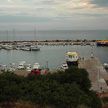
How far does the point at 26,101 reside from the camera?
631 cm

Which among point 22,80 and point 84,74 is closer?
point 22,80

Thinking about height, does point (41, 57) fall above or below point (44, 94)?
below

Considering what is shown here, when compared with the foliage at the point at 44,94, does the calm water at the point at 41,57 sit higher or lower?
lower

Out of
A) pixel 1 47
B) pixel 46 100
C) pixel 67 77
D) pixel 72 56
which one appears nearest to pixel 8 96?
pixel 46 100

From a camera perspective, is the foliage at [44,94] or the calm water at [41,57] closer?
the foliage at [44,94]

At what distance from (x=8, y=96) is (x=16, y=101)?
1.18ft

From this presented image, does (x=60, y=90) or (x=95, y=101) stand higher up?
(x=60, y=90)

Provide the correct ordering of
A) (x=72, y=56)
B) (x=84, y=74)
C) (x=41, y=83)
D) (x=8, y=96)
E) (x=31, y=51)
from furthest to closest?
(x=31, y=51) < (x=72, y=56) < (x=84, y=74) < (x=41, y=83) < (x=8, y=96)

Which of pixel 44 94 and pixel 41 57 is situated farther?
pixel 41 57

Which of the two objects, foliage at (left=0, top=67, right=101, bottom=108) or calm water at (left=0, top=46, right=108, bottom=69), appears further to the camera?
calm water at (left=0, top=46, right=108, bottom=69)

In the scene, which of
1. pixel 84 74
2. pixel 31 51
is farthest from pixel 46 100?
pixel 31 51

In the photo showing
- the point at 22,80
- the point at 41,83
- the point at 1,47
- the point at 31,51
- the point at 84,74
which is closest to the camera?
the point at 41,83

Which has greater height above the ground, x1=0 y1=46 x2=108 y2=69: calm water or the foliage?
the foliage

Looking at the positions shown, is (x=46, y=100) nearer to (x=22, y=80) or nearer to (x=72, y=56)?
(x=22, y=80)
